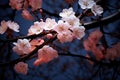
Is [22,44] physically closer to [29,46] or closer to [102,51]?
[29,46]

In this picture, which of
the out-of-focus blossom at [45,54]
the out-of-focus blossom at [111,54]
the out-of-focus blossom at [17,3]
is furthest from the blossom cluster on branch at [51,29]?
the out-of-focus blossom at [111,54]

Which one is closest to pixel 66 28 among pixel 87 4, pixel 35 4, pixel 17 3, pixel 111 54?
pixel 87 4

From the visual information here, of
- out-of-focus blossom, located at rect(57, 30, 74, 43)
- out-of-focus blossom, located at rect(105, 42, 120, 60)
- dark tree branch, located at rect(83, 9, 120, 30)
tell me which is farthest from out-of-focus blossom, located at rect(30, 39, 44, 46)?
out-of-focus blossom, located at rect(105, 42, 120, 60)

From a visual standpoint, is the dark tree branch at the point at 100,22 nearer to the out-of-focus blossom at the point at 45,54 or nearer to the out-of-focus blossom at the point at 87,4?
the out-of-focus blossom at the point at 87,4

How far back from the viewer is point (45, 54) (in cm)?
285

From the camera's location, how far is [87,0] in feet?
9.67

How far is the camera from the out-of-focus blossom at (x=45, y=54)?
2671 millimetres

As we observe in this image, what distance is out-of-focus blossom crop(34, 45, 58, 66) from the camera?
2.67 metres

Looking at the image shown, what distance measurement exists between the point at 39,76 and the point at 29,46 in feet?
16.0

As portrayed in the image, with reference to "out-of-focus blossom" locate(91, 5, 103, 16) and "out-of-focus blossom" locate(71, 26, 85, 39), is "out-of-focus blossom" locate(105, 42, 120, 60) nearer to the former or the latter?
"out-of-focus blossom" locate(91, 5, 103, 16)

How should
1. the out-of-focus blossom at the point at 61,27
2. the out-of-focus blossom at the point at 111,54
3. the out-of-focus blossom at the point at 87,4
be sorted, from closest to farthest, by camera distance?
the out-of-focus blossom at the point at 61,27 → the out-of-focus blossom at the point at 87,4 → the out-of-focus blossom at the point at 111,54

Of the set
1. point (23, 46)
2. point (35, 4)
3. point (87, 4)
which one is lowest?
point (23, 46)

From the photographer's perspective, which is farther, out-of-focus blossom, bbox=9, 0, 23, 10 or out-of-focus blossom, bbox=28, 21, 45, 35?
out-of-focus blossom, bbox=9, 0, 23, 10

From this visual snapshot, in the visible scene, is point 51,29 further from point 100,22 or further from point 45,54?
point 100,22
